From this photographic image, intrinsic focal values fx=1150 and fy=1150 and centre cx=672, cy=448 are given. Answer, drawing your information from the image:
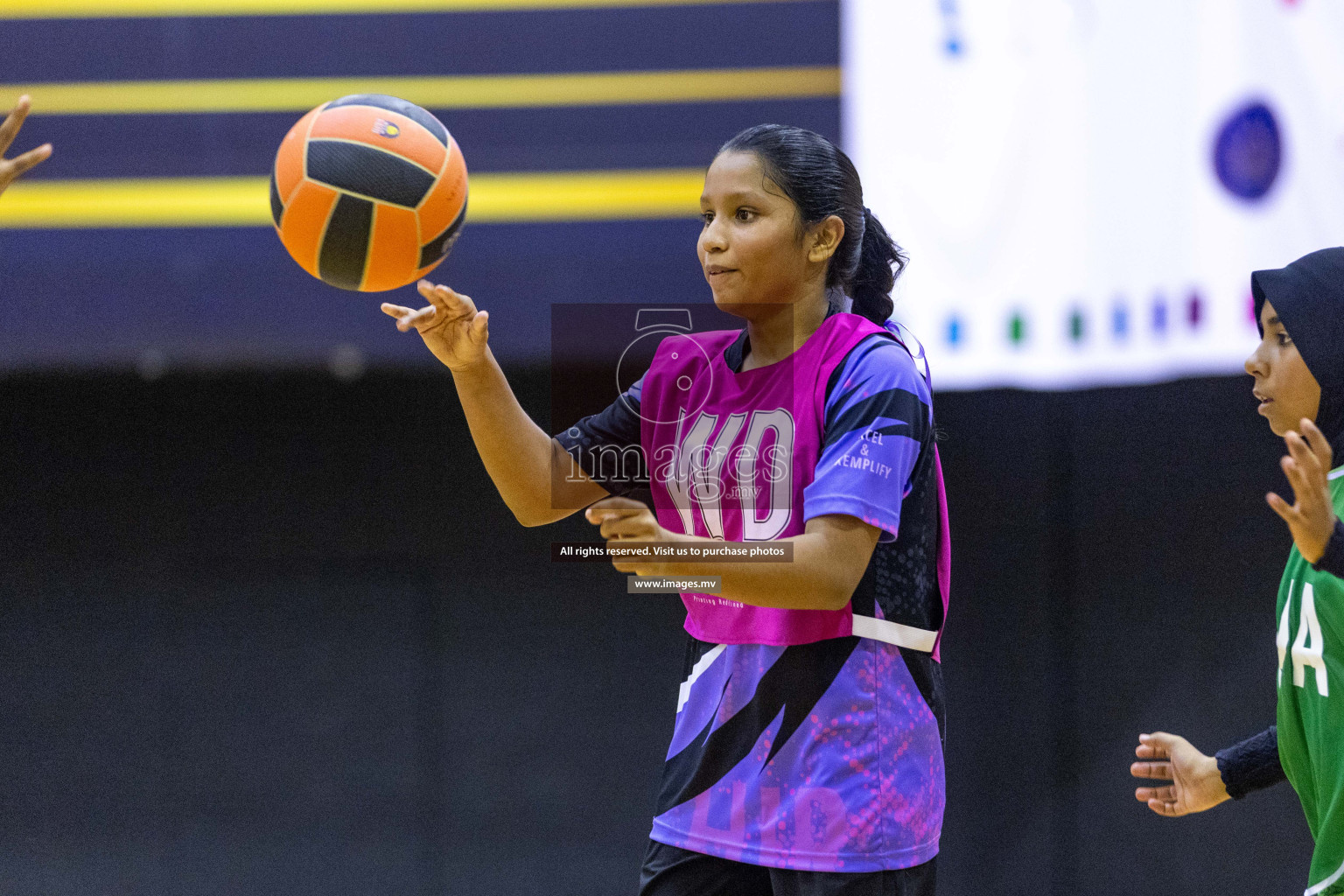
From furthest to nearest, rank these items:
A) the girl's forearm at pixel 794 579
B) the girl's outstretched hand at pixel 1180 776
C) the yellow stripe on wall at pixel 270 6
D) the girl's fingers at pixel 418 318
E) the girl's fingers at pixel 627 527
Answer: the yellow stripe on wall at pixel 270 6 < the girl's outstretched hand at pixel 1180 776 < the girl's fingers at pixel 418 318 < the girl's forearm at pixel 794 579 < the girl's fingers at pixel 627 527

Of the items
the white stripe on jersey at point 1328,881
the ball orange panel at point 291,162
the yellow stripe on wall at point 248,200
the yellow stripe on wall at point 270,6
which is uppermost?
the yellow stripe on wall at point 270,6

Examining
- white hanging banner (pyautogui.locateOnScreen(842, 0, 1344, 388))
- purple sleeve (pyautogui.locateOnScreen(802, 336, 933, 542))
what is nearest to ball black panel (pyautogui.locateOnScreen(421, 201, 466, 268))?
purple sleeve (pyautogui.locateOnScreen(802, 336, 933, 542))

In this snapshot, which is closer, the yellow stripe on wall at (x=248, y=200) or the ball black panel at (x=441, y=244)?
the ball black panel at (x=441, y=244)

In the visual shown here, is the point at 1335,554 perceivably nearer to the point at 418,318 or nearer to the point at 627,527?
the point at 627,527

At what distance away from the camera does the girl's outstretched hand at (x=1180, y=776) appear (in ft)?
6.89

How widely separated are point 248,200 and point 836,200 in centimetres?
228

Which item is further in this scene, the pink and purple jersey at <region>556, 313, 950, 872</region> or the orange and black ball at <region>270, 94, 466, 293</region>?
the orange and black ball at <region>270, 94, 466, 293</region>

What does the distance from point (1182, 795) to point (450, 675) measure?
2.18 m

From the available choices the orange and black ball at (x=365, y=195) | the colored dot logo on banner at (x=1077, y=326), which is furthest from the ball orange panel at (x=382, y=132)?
the colored dot logo on banner at (x=1077, y=326)

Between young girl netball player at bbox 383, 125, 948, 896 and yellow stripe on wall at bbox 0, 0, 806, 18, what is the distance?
1853mm

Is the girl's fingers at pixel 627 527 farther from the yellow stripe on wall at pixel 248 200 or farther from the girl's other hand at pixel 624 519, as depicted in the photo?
Answer: the yellow stripe on wall at pixel 248 200

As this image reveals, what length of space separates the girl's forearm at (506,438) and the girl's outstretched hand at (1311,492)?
1.17 m

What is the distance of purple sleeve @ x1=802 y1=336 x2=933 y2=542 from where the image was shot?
1.65 metres

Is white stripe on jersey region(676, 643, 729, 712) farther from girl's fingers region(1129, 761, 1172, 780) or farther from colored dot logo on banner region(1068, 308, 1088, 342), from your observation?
colored dot logo on banner region(1068, 308, 1088, 342)
